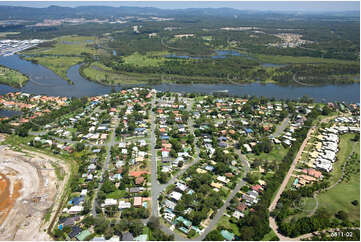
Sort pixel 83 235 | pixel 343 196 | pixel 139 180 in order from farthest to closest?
pixel 139 180 < pixel 343 196 < pixel 83 235

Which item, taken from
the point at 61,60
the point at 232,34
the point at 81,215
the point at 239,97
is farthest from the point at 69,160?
the point at 232,34

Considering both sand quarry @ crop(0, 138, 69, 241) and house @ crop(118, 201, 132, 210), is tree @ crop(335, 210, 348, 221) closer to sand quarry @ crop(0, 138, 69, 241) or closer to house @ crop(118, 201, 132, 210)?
house @ crop(118, 201, 132, 210)

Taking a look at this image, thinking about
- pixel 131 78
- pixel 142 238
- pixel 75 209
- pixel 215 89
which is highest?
pixel 131 78

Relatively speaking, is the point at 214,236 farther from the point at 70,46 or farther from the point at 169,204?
the point at 70,46

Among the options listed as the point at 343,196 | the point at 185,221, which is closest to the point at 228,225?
the point at 185,221

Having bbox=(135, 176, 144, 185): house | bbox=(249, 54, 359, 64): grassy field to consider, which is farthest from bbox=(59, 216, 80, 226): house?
bbox=(249, 54, 359, 64): grassy field
